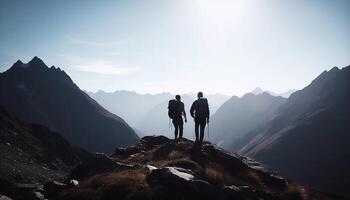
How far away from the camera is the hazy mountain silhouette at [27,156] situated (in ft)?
111

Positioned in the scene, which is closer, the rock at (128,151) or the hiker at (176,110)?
the hiker at (176,110)

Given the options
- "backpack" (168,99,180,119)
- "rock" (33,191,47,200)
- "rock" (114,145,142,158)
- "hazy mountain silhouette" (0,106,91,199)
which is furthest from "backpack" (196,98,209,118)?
"hazy mountain silhouette" (0,106,91,199)

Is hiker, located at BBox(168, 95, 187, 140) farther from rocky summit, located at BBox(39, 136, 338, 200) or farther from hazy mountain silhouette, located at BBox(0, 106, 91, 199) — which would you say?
hazy mountain silhouette, located at BBox(0, 106, 91, 199)

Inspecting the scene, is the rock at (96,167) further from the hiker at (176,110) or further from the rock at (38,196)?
the hiker at (176,110)

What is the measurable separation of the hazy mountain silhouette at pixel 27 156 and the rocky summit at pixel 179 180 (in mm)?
6688

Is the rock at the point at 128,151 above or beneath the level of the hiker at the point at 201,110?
beneath

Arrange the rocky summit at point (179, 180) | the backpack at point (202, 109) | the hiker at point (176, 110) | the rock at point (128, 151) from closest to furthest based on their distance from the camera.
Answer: the rocky summit at point (179, 180), the backpack at point (202, 109), the hiker at point (176, 110), the rock at point (128, 151)

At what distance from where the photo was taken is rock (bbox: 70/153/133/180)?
58.9ft

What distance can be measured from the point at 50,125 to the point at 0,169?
554 ft

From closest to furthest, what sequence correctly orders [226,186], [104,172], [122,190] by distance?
[122,190], [226,186], [104,172]

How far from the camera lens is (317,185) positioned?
15062 centimetres

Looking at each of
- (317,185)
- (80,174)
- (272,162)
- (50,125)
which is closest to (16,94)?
(50,125)

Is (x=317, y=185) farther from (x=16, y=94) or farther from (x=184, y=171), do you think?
(x=16, y=94)

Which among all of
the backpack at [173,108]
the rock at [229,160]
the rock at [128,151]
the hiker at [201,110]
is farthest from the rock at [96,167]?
the backpack at [173,108]
